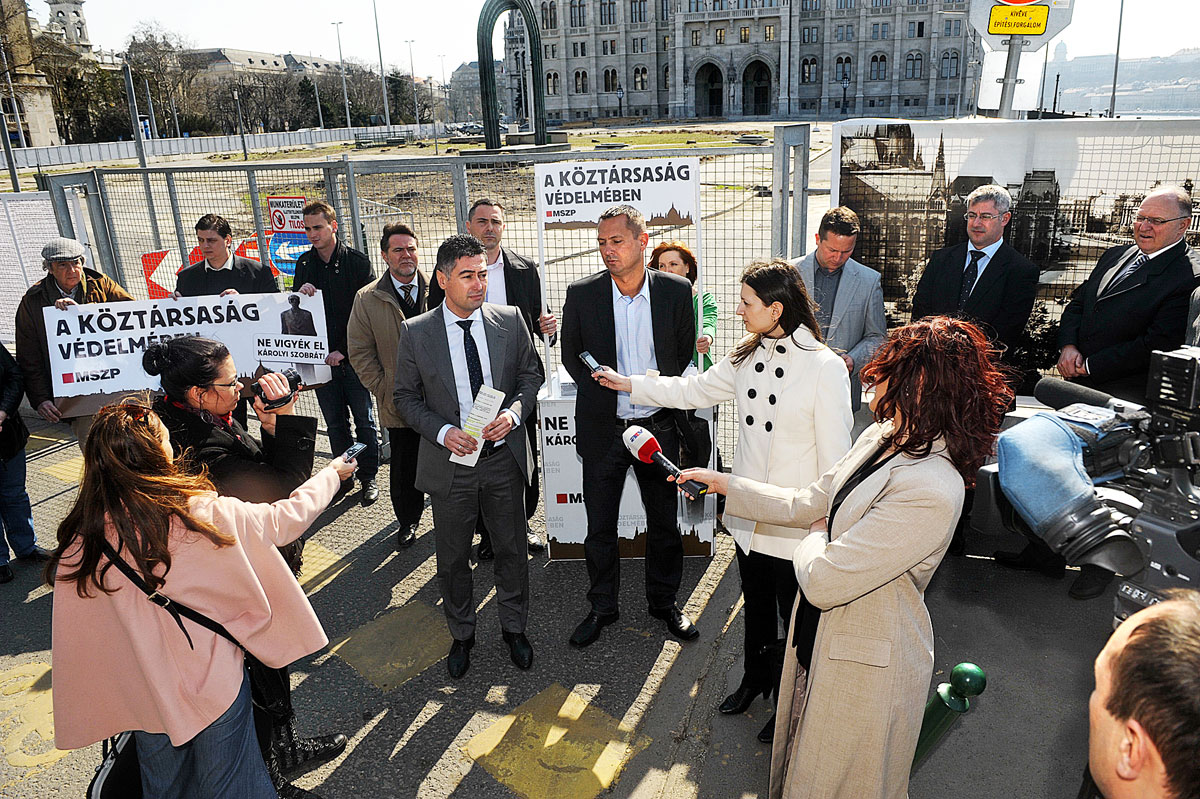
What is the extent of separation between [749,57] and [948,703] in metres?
97.5

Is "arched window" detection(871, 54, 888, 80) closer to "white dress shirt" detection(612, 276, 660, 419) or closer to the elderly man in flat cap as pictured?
"white dress shirt" detection(612, 276, 660, 419)

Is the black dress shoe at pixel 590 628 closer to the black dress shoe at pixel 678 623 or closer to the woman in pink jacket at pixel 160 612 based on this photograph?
the black dress shoe at pixel 678 623

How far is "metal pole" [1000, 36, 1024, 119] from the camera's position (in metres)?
6.73

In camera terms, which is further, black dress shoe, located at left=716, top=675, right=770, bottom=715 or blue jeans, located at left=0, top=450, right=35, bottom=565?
blue jeans, located at left=0, top=450, right=35, bottom=565

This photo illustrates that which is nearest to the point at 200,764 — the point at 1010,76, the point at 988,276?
the point at 988,276

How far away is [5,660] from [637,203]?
486 cm

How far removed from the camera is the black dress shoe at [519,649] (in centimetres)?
416

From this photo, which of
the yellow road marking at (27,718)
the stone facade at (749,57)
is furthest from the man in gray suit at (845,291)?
the stone facade at (749,57)

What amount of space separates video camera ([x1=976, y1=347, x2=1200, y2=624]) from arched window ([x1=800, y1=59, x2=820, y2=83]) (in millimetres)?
97454

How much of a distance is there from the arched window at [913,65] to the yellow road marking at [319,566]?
9506cm

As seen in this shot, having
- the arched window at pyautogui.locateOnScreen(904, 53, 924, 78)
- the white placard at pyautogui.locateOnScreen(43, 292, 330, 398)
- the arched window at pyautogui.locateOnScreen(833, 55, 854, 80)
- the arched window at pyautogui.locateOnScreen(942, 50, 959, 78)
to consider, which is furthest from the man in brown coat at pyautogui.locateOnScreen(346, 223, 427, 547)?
the arched window at pyautogui.locateOnScreen(904, 53, 924, 78)

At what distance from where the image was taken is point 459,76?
171 metres

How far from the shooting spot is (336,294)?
6.07 metres

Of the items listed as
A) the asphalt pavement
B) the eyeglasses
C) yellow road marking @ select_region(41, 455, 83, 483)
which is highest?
the eyeglasses
